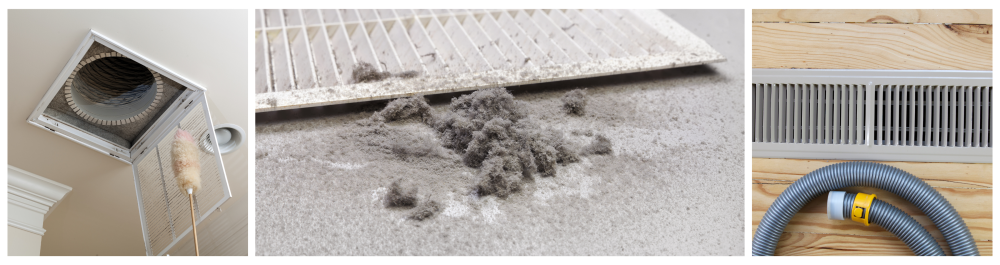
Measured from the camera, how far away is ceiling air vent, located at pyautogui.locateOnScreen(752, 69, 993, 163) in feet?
3.99

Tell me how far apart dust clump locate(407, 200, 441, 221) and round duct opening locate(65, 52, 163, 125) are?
722mm

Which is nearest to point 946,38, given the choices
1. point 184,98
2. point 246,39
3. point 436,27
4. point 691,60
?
point 691,60

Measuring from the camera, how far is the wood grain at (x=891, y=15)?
1.25 metres

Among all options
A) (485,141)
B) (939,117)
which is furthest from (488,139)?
(939,117)

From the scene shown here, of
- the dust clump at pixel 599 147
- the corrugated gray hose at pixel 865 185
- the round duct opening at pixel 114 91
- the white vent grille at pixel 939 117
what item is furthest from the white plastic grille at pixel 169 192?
the white vent grille at pixel 939 117

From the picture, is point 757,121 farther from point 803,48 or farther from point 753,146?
point 803,48

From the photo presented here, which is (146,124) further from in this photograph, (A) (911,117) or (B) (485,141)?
(A) (911,117)

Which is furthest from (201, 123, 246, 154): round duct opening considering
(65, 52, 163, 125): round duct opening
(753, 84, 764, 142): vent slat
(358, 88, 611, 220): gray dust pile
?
(753, 84, 764, 142): vent slat

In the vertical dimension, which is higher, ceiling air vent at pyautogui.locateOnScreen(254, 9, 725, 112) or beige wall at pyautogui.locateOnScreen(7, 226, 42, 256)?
ceiling air vent at pyautogui.locateOnScreen(254, 9, 725, 112)

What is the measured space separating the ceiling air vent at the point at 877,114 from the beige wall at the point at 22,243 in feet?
6.25

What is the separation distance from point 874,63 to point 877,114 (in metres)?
0.13

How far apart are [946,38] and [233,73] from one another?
6.04 ft

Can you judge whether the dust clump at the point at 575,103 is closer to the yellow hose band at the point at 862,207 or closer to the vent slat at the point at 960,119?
the yellow hose band at the point at 862,207

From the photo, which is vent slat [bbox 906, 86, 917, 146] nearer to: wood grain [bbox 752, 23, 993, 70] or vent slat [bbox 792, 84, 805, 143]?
wood grain [bbox 752, 23, 993, 70]
